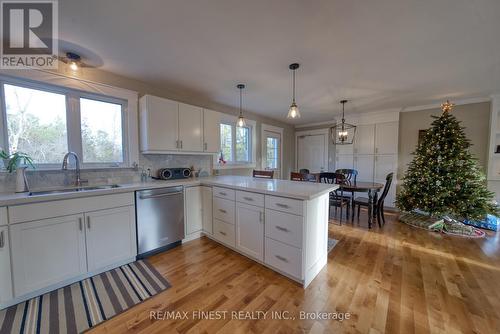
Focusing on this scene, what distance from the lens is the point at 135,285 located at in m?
1.78

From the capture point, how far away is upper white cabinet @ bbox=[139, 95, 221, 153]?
2527 mm

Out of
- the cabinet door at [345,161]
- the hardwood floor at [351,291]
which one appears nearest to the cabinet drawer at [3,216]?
the hardwood floor at [351,291]

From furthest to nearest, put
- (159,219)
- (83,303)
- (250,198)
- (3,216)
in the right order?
(159,219)
(250,198)
(83,303)
(3,216)

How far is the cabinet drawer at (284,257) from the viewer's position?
5.74ft

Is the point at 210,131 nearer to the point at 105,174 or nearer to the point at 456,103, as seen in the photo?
the point at 105,174

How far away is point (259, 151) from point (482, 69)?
3.61 meters

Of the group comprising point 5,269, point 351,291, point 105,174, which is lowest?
point 351,291

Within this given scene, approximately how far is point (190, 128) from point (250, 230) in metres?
1.80

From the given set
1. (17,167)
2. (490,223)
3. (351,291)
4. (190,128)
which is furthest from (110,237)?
(490,223)

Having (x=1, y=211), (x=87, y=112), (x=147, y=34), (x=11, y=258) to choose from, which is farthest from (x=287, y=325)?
(x=87, y=112)

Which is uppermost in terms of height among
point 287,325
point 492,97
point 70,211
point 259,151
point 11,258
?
point 492,97

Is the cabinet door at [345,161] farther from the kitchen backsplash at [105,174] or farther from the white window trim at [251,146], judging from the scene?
the kitchen backsplash at [105,174]

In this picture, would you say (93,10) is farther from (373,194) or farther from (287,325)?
(373,194)

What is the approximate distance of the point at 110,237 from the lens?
197 cm
